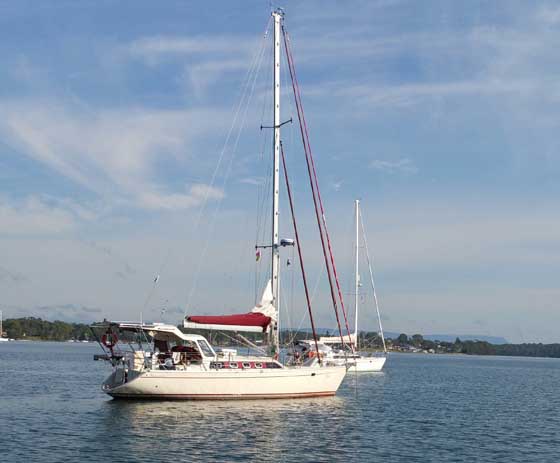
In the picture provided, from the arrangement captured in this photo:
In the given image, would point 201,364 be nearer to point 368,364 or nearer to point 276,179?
point 276,179

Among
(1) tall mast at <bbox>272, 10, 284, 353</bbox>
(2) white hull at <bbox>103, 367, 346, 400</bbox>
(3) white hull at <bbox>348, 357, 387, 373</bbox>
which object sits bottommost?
(2) white hull at <bbox>103, 367, 346, 400</bbox>

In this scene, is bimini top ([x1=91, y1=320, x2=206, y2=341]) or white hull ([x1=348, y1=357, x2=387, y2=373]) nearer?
bimini top ([x1=91, y1=320, x2=206, y2=341])

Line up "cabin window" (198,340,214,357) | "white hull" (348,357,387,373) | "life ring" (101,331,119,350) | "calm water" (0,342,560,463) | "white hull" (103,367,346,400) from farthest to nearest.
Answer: "white hull" (348,357,387,373) < "cabin window" (198,340,214,357) < "life ring" (101,331,119,350) < "white hull" (103,367,346,400) < "calm water" (0,342,560,463)

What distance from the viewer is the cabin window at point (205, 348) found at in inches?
1540

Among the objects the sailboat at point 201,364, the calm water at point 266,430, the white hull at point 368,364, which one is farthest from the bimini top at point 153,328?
the white hull at point 368,364

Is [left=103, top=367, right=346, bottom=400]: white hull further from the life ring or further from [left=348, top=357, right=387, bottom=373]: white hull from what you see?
→ [left=348, top=357, right=387, bottom=373]: white hull

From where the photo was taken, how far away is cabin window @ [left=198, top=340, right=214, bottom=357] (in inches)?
1540

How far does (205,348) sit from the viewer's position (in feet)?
130

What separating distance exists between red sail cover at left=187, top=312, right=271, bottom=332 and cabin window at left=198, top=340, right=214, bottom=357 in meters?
1.08

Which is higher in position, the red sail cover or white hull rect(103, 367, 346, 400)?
the red sail cover

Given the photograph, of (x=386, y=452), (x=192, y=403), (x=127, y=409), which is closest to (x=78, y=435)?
(x=127, y=409)

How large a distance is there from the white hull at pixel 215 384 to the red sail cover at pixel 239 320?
9.18ft

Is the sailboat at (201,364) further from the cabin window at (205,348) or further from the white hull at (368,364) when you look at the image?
the white hull at (368,364)

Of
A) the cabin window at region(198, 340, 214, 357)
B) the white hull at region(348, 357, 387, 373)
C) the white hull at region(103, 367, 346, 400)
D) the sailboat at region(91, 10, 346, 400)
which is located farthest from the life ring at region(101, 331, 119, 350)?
the white hull at region(348, 357, 387, 373)
